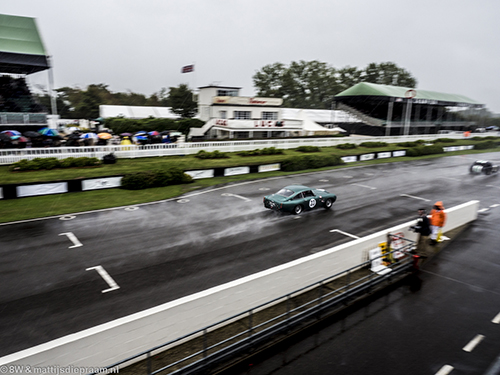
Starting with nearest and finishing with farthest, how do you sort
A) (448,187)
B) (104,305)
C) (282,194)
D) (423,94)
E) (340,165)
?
(104,305)
(282,194)
(448,187)
(340,165)
(423,94)

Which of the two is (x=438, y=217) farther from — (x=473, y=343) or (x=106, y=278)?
(x=106, y=278)

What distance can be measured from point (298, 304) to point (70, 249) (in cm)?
914

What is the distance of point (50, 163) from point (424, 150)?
41489 millimetres

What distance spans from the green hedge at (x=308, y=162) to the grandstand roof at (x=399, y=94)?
29150 mm

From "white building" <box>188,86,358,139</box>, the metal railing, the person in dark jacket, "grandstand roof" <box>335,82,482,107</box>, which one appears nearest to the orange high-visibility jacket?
the person in dark jacket

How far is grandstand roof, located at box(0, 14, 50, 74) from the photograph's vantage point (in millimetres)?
35719

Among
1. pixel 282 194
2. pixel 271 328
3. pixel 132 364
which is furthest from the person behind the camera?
pixel 282 194

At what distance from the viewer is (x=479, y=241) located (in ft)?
48.4

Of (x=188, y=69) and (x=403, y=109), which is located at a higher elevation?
(x=188, y=69)

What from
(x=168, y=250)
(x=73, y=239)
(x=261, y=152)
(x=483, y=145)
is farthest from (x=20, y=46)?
(x=483, y=145)

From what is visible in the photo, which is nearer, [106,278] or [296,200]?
[106,278]

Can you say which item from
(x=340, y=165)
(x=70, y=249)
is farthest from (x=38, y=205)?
Result: (x=340, y=165)

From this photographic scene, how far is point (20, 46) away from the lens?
119 feet

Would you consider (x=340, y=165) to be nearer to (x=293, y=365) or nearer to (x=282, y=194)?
(x=282, y=194)
